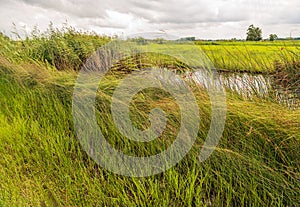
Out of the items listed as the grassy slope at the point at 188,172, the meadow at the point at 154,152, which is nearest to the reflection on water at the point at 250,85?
the meadow at the point at 154,152

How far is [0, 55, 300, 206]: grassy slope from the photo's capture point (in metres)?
1.73

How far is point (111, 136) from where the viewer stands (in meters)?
2.36

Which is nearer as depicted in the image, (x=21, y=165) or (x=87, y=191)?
(x=87, y=191)

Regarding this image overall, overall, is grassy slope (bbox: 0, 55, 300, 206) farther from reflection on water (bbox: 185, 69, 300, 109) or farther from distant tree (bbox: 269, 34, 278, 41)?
distant tree (bbox: 269, 34, 278, 41)

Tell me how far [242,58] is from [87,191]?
6.99ft

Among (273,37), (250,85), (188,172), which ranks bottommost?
(188,172)

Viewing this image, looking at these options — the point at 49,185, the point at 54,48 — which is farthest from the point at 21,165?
the point at 54,48

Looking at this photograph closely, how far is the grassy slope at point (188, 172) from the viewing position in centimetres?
173

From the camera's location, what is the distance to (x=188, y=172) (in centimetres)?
180

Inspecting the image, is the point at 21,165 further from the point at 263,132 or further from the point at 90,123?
the point at 263,132

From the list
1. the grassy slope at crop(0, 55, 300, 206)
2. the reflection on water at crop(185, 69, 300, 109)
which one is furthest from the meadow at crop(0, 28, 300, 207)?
the reflection on water at crop(185, 69, 300, 109)

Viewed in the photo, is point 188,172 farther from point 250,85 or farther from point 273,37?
point 273,37

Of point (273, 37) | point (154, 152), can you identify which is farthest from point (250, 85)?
point (154, 152)

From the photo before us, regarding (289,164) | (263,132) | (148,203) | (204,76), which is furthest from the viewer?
(204,76)
